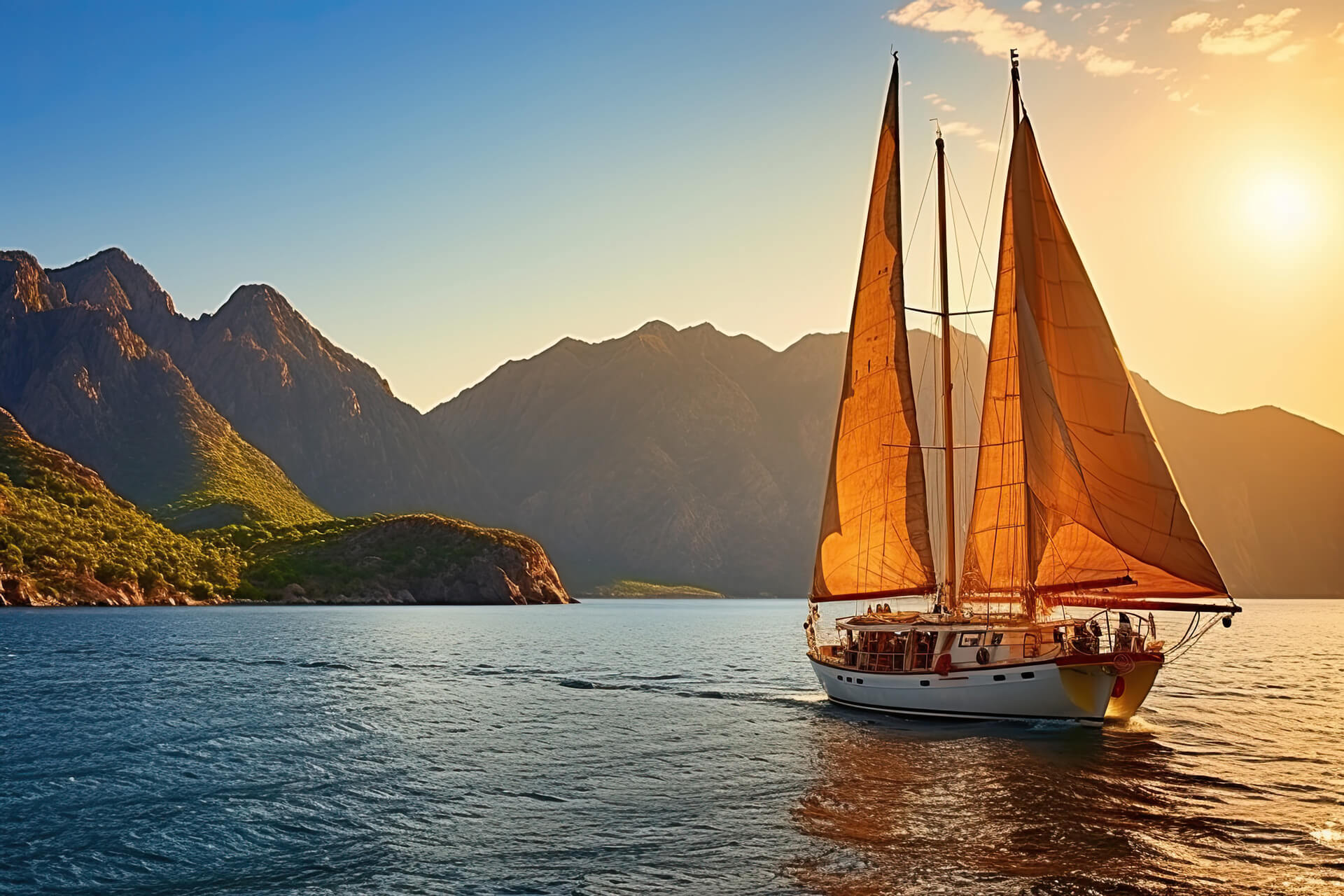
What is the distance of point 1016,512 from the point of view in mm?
48156

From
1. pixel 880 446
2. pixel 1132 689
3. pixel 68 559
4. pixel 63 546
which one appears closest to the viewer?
pixel 1132 689

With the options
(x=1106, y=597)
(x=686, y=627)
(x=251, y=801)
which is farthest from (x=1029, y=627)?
(x=686, y=627)

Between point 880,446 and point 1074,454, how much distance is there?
11.2 metres

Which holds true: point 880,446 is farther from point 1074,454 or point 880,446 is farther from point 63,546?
point 63,546

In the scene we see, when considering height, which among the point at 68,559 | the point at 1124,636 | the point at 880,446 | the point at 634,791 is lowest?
the point at 634,791

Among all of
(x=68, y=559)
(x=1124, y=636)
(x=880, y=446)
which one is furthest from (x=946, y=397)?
(x=68, y=559)

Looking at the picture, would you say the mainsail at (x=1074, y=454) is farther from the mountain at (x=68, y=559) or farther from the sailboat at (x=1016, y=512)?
the mountain at (x=68, y=559)

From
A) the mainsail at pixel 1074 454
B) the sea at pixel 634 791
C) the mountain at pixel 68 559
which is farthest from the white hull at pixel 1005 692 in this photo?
the mountain at pixel 68 559

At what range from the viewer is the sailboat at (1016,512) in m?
41.0

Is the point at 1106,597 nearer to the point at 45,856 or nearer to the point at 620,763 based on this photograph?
the point at 620,763

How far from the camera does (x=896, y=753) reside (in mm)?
39500

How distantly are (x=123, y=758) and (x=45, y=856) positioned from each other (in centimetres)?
1439

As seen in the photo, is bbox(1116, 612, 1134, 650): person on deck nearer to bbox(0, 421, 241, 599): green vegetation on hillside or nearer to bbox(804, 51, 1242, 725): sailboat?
bbox(804, 51, 1242, 725): sailboat

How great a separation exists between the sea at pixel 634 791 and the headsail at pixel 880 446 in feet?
24.4
